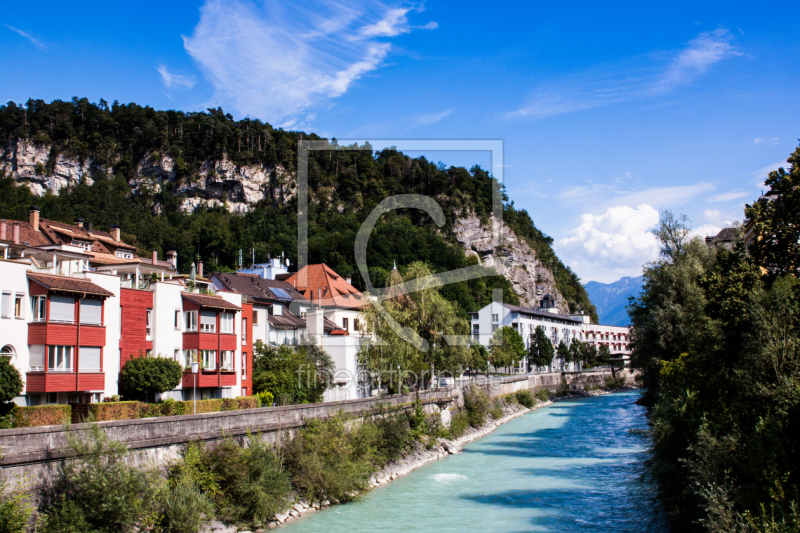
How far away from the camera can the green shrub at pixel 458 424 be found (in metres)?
41.8

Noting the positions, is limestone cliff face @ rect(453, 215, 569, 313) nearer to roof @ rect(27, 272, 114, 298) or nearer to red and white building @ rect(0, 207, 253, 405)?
red and white building @ rect(0, 207, 253, 405)

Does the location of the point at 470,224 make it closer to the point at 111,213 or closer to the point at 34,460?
the point at 111,213

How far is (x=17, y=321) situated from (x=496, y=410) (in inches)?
1593

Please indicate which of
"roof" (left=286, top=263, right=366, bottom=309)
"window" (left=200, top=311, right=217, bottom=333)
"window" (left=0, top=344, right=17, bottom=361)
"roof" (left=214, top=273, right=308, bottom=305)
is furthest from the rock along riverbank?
"roof" (left=214, top=273, right=308, bottom=305)

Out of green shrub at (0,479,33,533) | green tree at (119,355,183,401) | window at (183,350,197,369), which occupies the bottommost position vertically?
green shrub at (0,479,33,533)

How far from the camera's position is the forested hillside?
354ft

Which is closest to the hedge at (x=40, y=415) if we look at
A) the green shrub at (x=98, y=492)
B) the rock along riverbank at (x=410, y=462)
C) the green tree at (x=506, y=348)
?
the green shrub at (x=98, y=492)

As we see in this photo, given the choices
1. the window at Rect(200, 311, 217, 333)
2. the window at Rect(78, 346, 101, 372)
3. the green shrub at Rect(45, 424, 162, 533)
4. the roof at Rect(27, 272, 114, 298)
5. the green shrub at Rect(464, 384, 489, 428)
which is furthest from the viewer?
the green shrub at Rect(464, 384, 489, 428)

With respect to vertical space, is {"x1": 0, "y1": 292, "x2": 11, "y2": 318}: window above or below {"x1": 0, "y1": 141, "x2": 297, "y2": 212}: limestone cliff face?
below

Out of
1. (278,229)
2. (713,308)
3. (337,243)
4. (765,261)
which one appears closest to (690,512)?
(713,308)

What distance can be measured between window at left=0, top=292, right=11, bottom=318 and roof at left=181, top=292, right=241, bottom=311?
31.6ft

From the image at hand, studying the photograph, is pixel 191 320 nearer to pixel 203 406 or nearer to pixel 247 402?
pixel 247 402

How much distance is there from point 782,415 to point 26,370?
24888 millimetres

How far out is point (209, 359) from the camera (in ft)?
109
